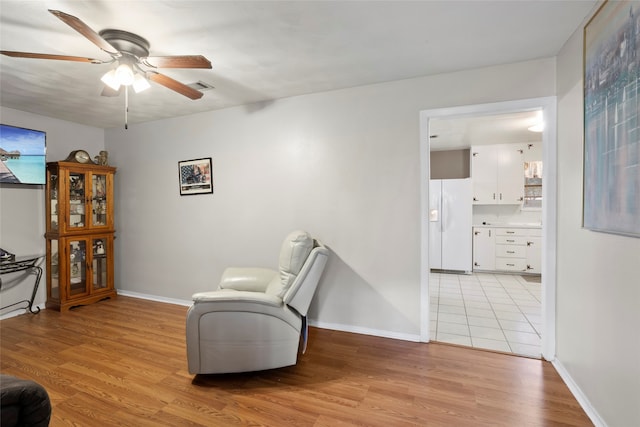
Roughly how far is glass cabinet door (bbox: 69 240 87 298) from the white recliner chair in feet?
9.02

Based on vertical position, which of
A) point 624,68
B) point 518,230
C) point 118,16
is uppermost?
point 118,16

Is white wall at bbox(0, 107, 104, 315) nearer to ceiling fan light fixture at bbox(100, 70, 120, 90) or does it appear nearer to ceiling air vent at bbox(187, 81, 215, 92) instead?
ceiling air vent at bbox(187, 81, 215, 92)

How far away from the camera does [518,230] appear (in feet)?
17.3

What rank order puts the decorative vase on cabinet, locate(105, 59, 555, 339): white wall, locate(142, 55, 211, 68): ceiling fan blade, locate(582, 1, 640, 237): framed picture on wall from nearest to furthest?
locate(582, 1, 640, 237): framed picture on wall < locate(142, 55, 211, 68): ceiling fan blade < locate(105, 59, 555, 339): white wall < the decorative vase on cabinet

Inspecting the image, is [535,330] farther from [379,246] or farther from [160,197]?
[160,197]

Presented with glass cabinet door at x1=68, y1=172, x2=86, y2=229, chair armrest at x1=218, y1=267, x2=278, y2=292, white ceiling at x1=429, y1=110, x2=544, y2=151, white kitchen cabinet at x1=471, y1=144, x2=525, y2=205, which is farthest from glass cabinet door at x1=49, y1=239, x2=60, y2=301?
white kitchen cabinet at x1=471, y1=144, x2=525, y2=205

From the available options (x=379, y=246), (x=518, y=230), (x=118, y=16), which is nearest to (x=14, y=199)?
(x=118, y=16)

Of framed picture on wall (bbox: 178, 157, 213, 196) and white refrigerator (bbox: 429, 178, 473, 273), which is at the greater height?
framed picture on wall (bbox: 178, 157, 213, 196)

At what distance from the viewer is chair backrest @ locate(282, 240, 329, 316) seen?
2.17 meters

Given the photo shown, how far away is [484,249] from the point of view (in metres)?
5.46

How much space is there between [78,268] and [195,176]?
6.59 feet

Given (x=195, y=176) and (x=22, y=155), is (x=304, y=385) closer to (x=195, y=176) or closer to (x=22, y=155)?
(x=195, y=176)

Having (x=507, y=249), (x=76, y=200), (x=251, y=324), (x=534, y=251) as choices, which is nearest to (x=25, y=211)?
(x=76, y=200)

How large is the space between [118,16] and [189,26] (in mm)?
398
